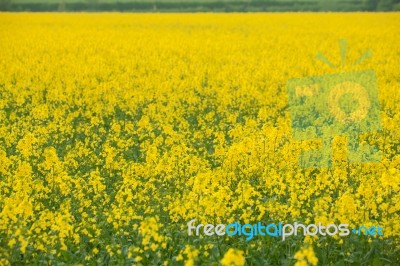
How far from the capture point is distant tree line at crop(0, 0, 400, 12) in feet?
168

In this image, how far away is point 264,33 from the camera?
97.1 ft

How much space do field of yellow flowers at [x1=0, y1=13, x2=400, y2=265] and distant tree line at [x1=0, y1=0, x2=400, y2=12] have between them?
844 inches

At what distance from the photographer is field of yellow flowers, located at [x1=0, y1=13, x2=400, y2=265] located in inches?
240

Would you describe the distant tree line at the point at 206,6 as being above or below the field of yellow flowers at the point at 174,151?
above

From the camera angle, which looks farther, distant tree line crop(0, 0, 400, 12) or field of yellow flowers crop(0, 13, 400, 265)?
distant tree line crop(0, 0, 400, 12)

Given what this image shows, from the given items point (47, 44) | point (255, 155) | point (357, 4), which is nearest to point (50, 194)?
point (255, 155)

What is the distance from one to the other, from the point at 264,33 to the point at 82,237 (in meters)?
24.2

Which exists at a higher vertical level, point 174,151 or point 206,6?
point 206,6

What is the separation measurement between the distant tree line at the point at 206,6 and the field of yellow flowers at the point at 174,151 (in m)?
21.4

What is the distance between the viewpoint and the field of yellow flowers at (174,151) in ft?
20.0

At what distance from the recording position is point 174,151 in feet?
27.7

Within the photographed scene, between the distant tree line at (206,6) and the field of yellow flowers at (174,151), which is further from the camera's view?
the distant tree line at (206,6)

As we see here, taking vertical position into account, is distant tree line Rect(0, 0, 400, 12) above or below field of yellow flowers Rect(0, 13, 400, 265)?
above

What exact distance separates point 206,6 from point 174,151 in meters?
45.0
